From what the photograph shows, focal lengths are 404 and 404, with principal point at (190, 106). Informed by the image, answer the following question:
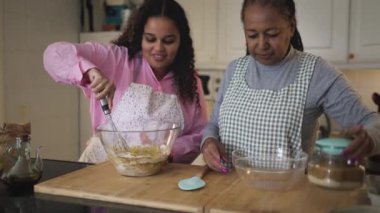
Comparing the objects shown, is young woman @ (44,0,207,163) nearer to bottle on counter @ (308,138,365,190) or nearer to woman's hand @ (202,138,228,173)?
woman's hand @ (202,138,228,173)

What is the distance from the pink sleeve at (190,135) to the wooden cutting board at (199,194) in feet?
0.82

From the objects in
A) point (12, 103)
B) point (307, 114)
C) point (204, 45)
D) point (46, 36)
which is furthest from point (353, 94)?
point (46, 36)

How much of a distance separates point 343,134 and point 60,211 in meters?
0.56

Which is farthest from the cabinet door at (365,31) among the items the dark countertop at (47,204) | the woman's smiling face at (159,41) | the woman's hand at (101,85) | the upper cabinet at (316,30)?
the dark countertop at (47,204)

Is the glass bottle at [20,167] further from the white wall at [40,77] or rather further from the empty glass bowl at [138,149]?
the white wall at [40,77]

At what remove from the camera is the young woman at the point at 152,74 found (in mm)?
1292

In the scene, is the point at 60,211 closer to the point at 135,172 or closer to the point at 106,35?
the point at 135,172

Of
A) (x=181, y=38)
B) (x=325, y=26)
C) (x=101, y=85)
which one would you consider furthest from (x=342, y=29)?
(x=101, y=85)

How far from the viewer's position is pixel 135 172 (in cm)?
100

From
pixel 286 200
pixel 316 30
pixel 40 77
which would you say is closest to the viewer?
pixel 286 200

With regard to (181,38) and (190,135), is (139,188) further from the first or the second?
(181,38)

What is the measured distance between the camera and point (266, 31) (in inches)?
A: 40.0

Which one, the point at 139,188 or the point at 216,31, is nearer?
the point at 139,188

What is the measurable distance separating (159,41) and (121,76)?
18 centimetres
